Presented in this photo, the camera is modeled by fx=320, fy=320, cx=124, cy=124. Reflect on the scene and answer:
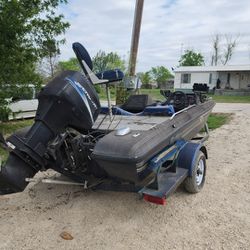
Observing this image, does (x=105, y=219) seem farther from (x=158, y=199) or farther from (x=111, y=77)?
(x=111, y=77)

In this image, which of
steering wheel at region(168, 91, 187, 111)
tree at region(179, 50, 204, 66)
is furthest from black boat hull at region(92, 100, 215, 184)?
tree at region(179, 50, 204, 66)

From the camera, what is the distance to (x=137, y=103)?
5105 mm

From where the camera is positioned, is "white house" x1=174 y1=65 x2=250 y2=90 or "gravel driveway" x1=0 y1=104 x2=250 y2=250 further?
"white house" x1=174 y1=65 x2=250 y2=90

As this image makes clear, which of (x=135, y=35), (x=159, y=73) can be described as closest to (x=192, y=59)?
(x=159, y=73)

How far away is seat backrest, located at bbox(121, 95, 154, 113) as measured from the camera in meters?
5.05

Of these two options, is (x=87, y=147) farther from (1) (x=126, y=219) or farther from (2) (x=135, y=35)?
(2) (x=135, y=35)

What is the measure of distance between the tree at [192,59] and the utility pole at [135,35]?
140 feet

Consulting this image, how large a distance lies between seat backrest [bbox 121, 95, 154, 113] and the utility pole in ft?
12.8

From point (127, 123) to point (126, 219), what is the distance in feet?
3.60

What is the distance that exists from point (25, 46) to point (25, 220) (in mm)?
4939

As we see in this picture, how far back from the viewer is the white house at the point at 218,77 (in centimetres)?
3097

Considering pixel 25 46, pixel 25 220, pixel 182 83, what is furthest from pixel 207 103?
pixel 182 83

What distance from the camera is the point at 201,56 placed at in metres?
50.7

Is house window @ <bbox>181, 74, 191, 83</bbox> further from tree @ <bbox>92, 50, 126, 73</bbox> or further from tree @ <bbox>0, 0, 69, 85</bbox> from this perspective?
tree @ <bbox>0, 0, 69, 85</bbox>
